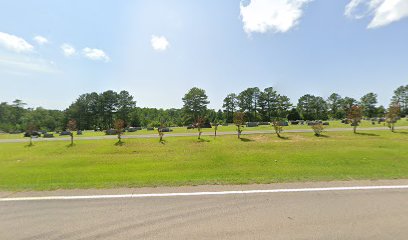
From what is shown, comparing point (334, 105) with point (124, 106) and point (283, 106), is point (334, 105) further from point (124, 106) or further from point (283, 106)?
point (124, 106)

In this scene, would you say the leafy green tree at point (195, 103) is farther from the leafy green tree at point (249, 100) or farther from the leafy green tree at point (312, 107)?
the leafy green tree at point (312, 107)

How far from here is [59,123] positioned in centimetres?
8706

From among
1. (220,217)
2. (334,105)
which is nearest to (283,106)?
(334,105)

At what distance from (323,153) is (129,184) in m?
14.3

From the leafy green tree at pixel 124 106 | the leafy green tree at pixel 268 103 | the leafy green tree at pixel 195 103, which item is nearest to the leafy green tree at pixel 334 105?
the leafy green tree at pixel 268 103

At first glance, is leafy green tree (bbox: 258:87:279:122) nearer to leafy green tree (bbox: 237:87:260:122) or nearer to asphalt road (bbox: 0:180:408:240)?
leafy green tree (bbox: 237:87:260:122)

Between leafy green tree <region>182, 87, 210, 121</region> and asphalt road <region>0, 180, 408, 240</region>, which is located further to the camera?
leafy green tree <region>182, 87, 210, 121</region>

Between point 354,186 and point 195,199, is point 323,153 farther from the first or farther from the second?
point 195,199

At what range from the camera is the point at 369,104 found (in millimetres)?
99125

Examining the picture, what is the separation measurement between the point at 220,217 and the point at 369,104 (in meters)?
116

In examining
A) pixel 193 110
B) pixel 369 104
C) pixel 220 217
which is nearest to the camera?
pixel 220 217

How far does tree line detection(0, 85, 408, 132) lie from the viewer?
8525 centimetres

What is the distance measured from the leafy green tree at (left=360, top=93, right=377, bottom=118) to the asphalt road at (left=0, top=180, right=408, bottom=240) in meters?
110

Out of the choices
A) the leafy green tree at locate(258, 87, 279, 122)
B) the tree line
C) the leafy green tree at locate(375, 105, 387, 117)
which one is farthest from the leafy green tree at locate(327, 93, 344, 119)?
the leafy green tree at locate(258, 87, 279, 122)
